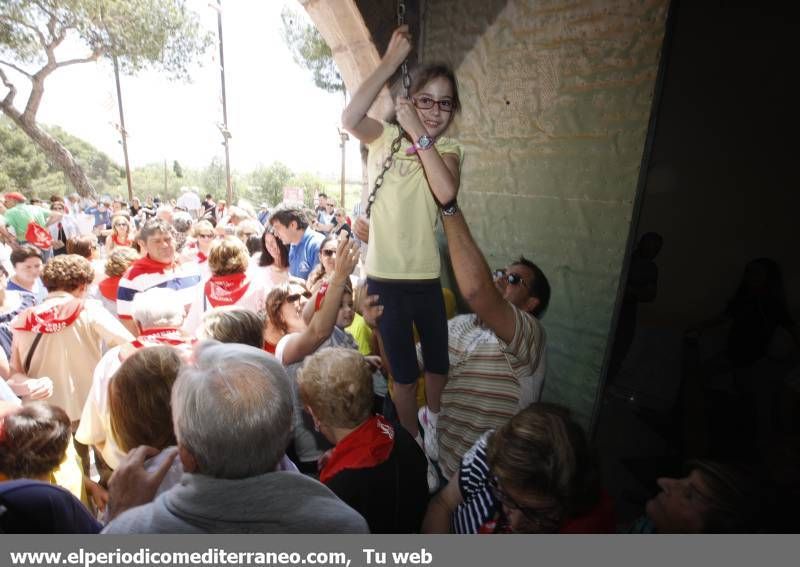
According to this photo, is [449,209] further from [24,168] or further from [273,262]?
[24,168]

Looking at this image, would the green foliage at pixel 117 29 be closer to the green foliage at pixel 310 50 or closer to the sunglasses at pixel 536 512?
the green foliage at pixel 310 50

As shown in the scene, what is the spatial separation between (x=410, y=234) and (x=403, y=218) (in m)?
0.07

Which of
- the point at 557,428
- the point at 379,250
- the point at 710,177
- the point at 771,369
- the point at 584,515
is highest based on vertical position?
the point at 710,177

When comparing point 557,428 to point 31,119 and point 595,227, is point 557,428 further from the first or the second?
point 31,119

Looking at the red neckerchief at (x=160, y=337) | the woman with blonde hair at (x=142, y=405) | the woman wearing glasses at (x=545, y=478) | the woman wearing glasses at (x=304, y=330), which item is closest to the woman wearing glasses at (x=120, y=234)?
the red neckerchief at (x=160, y=337)

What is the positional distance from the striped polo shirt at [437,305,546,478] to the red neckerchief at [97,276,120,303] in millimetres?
3240

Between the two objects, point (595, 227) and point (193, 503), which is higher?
point (595, 227)

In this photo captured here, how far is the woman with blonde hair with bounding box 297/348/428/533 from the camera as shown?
1506 millimetres

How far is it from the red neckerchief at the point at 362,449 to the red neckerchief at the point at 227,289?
210cm

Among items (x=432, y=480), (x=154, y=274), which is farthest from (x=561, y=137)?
(x=154, y=274)

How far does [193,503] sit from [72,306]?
2.27 meters

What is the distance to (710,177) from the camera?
20.3ft
